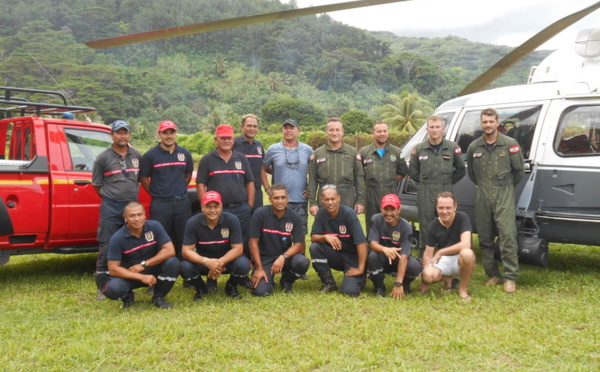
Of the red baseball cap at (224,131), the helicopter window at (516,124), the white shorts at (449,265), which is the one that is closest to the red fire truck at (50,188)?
the red baseball cap at (224,131)

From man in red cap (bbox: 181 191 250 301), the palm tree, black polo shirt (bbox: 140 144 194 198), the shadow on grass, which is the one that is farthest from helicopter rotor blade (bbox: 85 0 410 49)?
the palm tree

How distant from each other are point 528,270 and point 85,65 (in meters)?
92.9

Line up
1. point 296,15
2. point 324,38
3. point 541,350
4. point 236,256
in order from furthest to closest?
point 324,38 < point 236,256 < point 541,350 < point 296,15

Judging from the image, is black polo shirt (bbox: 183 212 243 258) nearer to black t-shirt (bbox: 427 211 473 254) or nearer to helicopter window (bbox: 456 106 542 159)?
black t-shirt (bbox: 427 211 473 254)

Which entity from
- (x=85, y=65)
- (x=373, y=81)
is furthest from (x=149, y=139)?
(x=373, y=81)

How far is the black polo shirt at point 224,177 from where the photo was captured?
5273mm

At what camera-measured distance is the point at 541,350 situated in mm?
3582

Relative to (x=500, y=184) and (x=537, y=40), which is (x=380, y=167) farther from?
(x=537, y=40)

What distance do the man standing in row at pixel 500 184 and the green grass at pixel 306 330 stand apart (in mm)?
345

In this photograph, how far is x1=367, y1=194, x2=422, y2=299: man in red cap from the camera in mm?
4887

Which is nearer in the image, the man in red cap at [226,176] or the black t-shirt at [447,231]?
the black t-shirt at [447,231]

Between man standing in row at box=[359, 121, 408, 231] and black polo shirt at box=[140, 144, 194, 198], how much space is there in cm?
195

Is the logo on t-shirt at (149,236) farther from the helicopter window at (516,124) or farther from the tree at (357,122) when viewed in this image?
the tree at (357,122)

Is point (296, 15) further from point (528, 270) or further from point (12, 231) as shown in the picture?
point (528, 270)
